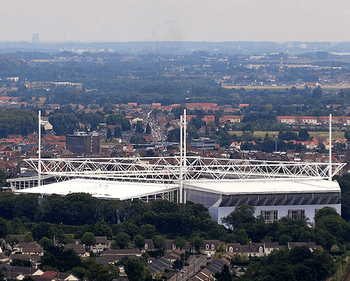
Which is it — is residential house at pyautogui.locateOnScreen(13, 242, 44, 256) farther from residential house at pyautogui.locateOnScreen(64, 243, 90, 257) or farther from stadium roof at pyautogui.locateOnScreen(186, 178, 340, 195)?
stadium roof at pyautogui.locateOnScreen(186, 178, 340, 195)

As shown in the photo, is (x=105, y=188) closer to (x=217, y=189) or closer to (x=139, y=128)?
(x=217, y=189)

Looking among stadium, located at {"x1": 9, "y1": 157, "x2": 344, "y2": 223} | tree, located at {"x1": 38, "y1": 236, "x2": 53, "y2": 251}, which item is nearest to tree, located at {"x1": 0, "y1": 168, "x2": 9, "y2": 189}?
stadium, located at {"x1": 9, "y1": 157, "x2": 344, "y2": 223}

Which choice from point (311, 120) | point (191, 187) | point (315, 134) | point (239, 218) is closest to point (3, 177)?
point (191, 187)

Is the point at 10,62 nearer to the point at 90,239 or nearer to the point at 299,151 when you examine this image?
the point at 299,151

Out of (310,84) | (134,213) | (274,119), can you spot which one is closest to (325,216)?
(134,213)

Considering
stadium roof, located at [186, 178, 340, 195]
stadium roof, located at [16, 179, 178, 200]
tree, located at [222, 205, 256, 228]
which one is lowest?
tree, located at [222, 205, 256, 228]

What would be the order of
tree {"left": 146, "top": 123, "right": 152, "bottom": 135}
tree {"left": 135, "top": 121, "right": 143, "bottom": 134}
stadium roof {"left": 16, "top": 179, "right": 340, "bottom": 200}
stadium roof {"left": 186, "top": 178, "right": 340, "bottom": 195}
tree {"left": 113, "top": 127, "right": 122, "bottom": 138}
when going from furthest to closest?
tree {"left": 135, "top": 121, "right": 143, "bottom": 134} < tree {"left": 146, "top": 123, "right": 152, "bottom": 135} < tree {"left": 113, "top": 127, "right": 122, "bottom": 138} < stadium roof {"left": 16, "top": 179, "right": 340, "bottom": 200} < stadium roof {"left": 186, "top": 178, "right": 340, "bottom": 195}

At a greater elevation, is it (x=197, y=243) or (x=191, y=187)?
(x=191, y=187)

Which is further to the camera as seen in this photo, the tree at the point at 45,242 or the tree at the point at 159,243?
the tree at the point at 159,243

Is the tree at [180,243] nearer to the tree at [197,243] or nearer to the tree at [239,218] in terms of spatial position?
the tree at [197,243]

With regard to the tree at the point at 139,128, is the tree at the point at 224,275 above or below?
below

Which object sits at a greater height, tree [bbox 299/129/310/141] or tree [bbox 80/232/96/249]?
tree [bbox 299/129/310/141]

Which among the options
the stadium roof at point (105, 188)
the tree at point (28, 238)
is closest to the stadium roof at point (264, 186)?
the stadium roof at point (105, 188)
